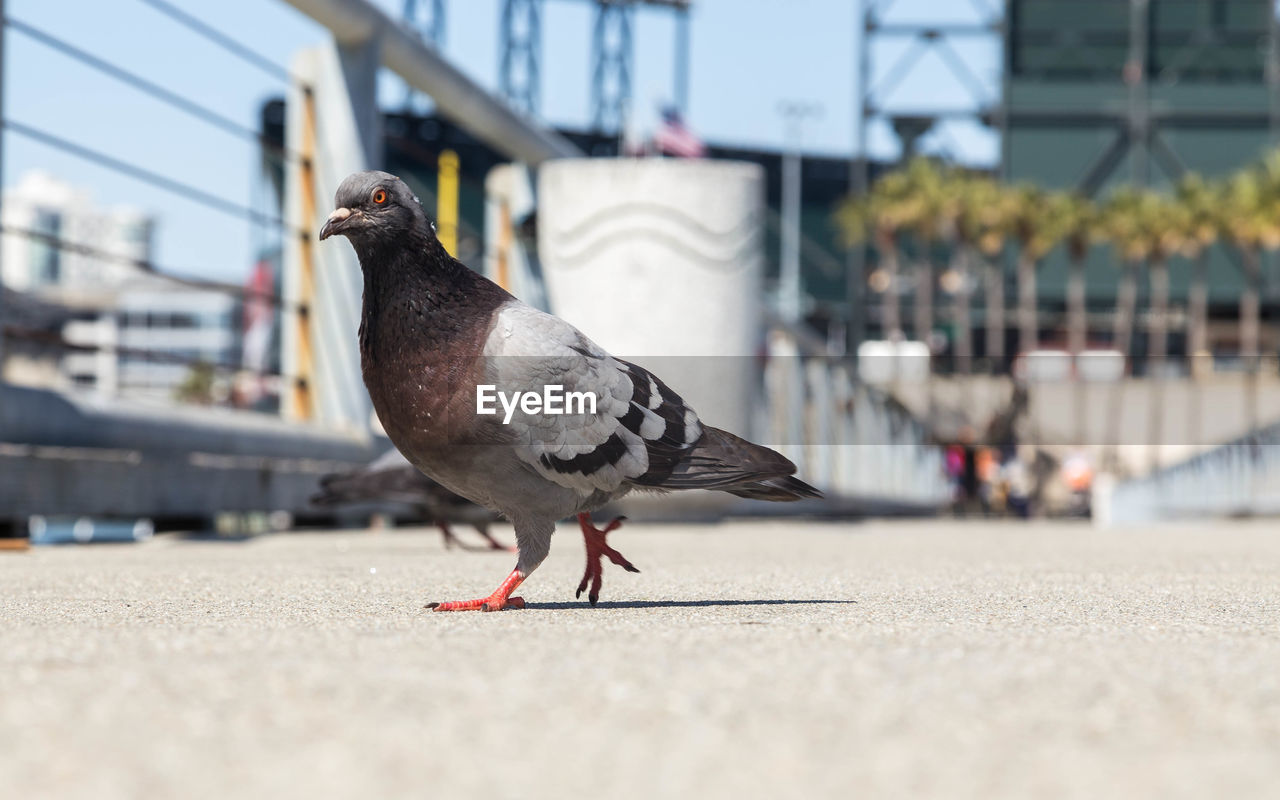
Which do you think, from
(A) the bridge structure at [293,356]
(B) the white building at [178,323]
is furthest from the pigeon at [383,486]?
(B) the white building at [178,323]

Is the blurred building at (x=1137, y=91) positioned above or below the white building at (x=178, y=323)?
above

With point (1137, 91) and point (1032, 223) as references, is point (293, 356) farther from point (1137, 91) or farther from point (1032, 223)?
point (1137, 91)

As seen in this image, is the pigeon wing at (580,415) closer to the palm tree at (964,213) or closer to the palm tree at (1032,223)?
the palm tree at (964,213)

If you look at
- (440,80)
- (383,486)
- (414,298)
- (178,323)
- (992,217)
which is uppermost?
(178,323)

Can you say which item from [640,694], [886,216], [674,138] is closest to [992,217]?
[886,216]

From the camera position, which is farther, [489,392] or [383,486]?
[383,486]
